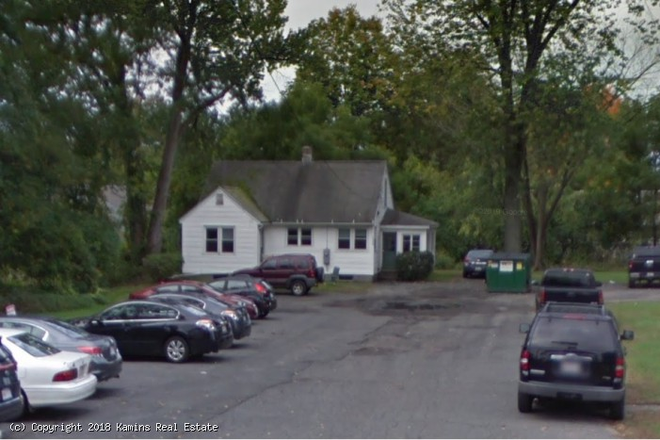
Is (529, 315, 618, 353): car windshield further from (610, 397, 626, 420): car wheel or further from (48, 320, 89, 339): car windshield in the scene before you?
(48, 320, 89, 339): car windshield

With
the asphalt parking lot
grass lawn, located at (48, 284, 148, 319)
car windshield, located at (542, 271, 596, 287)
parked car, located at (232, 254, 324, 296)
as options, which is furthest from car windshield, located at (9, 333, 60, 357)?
parked car, located at (232, 254, 324, 296)

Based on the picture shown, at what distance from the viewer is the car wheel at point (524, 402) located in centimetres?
1698

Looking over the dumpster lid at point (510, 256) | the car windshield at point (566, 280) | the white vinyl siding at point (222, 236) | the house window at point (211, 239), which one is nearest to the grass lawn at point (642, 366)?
the car windshield at point (566, 280)

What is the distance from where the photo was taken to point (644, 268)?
47969 mm

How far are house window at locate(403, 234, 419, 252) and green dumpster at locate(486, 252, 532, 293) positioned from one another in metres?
9.72

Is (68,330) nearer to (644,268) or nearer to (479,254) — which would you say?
(644,268)

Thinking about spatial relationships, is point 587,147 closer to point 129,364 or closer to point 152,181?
point 152,181

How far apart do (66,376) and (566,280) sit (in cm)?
2133

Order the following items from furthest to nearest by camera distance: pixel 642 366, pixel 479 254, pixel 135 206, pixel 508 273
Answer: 1. pixel 479 254
2. pixel 135 206
3. pixel 508 273
4. pixel 642 366

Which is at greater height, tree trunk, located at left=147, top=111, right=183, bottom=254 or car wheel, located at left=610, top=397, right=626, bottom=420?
tree trunk, located at left=147, top=111, right=183, bottom=254

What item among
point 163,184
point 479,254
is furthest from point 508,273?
point 163,184

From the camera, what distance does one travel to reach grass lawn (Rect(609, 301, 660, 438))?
1641cm

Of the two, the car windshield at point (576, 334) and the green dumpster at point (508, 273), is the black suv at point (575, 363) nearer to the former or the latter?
the car windshield at point (576, 334)

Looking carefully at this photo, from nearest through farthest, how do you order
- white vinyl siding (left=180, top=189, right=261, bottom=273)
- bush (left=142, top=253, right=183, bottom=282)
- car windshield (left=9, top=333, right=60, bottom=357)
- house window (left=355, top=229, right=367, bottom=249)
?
car windshield (left=9, top=333, right=60, bottom=357), bush (left=142, top=253, right=183, bottom=282), white vinyl siding (left=180, top=189, right=261, bottom=273), house window (left=355, top=229, right=367, bottom=249)
